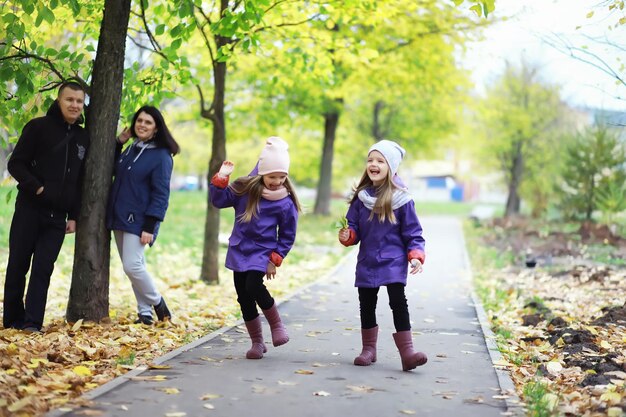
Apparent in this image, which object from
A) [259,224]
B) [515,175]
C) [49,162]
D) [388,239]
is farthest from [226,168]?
[515,175]

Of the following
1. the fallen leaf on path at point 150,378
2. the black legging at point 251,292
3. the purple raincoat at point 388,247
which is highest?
the purple raincoat at point 388,247

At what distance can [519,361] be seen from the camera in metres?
7.29

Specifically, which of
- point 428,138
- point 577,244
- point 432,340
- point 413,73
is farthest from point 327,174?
point 432,340

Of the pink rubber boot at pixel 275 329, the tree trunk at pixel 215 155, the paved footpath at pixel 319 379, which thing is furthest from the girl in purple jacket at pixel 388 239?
the tree trunk at pixel 215 155

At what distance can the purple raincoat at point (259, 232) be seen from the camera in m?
6.95

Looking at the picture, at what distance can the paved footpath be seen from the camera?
5.29 m

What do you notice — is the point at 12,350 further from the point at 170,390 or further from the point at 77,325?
the point at 170,390

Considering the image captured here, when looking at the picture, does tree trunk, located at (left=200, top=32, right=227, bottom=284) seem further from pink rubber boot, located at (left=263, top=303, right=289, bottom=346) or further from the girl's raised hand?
the girl's raised hand

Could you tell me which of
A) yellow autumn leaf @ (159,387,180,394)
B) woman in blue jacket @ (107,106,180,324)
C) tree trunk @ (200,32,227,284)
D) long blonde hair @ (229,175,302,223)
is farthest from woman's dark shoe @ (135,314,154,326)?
tree trunk @ (200,32,227,284)

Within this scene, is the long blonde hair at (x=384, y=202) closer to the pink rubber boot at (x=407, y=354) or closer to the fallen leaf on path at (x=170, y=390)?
the pink rubber boot at (x=407, y=354)

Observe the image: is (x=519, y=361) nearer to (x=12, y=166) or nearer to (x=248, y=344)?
(x=248, y=344)

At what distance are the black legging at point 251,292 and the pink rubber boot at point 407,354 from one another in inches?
44.1

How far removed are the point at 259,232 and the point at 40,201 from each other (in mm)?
2058

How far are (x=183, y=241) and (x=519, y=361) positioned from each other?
13400mm
